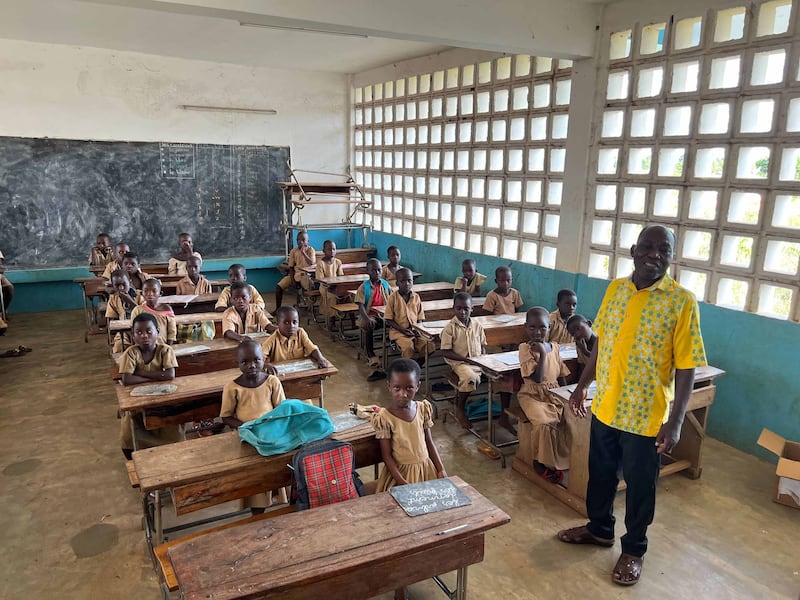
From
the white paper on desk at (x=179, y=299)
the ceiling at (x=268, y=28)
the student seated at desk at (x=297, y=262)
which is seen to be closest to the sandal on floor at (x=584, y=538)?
the ceiling at (x=268, y=28)

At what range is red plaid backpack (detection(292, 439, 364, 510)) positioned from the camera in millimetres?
2346

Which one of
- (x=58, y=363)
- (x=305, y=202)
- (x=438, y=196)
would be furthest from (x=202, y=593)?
(x=305, y=202)

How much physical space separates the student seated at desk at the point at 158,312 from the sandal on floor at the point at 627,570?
11.6ft

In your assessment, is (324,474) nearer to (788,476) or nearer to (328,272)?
(788,476)

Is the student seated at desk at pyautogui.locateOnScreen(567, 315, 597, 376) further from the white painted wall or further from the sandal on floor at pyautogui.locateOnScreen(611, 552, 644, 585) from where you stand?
the white painted wall

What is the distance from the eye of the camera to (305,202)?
8445 millimetres

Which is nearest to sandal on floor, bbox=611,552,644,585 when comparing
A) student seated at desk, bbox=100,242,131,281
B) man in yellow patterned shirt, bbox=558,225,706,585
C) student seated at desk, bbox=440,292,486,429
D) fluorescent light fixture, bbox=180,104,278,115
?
man in yellow patterned shirt, bbox=558,225,706,585

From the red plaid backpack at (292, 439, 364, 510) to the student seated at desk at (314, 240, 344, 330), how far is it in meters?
4.46

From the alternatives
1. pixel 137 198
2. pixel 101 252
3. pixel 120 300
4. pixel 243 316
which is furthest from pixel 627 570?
pixel 137 198

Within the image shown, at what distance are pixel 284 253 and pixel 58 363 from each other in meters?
4.21

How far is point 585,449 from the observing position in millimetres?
3334

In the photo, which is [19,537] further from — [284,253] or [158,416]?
[284,253]

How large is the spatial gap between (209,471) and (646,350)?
76.6 inches

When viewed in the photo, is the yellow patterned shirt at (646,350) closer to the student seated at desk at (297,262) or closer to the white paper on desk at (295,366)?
the white paper on desk at (295,366)
